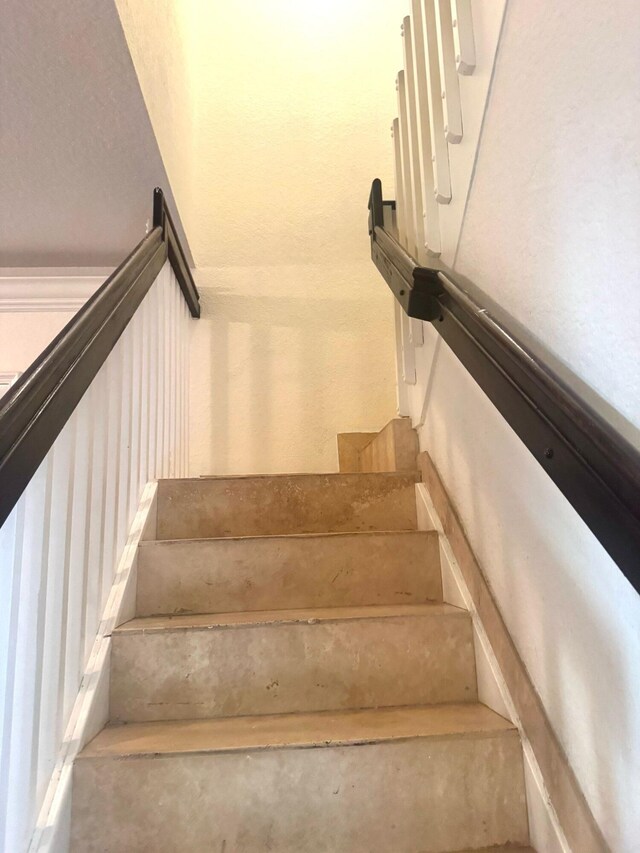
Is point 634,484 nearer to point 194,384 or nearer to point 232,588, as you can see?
point 232,588

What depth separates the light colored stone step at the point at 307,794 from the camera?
1.03 metres

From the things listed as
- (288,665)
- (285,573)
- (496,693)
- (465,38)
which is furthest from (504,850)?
(465,38)

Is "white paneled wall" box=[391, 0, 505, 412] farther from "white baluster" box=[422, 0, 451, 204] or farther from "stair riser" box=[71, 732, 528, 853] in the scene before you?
"stair riser" box=[71, 732, 528, 853]

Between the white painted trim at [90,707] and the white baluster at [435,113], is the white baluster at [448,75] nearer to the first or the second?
the white baluster at [435,113]

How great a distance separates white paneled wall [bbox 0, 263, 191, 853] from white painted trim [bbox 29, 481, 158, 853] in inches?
0.7

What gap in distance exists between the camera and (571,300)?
88 centimetres

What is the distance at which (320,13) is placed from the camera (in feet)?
10.7

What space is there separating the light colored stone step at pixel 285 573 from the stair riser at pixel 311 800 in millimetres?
495

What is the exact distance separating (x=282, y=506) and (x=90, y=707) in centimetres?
88

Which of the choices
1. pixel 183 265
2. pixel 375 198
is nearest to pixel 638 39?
pixel 375 198

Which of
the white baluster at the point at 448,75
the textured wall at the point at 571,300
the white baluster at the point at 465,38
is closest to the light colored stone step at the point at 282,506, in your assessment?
the textured wall at the point at 571,300

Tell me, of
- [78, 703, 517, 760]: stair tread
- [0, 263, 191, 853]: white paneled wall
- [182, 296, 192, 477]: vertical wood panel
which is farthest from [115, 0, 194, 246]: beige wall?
[78, 703, 517, 760]: stair tread

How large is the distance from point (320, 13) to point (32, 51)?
2457 mm

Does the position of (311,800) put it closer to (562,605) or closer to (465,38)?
(562,605)
